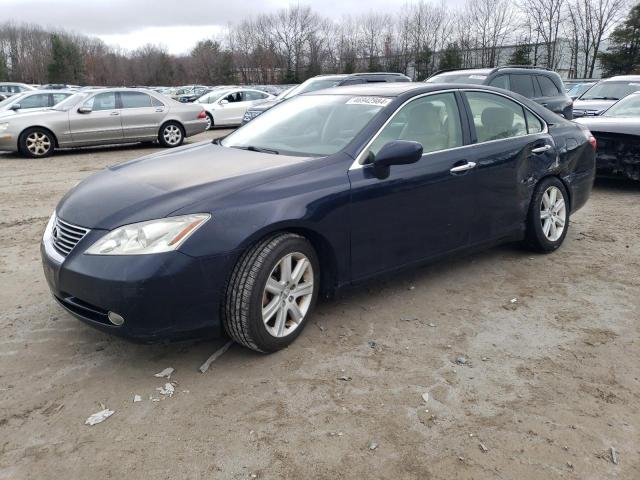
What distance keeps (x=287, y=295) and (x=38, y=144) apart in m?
10.4

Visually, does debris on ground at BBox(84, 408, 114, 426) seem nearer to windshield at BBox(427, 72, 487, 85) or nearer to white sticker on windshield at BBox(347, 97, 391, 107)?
white sticker on windshield at BBox(347, 97, 391, 107)

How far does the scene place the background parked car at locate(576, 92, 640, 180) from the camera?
754 cm

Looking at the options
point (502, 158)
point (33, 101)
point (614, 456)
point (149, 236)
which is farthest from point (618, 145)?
point (33, 101)

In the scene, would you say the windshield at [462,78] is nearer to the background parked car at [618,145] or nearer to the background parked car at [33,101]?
the background parked car at [618,145]

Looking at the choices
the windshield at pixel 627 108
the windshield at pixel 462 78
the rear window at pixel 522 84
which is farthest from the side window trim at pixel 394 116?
the rear window at pixel 522 84

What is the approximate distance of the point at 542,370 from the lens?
10.6 feet

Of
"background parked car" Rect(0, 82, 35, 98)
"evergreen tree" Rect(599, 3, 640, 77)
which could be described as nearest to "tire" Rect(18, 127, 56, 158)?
"background parked car" Rect(0, 82, 35, 98)

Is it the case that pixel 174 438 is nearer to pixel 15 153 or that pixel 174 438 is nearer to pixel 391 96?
pixel 391 96

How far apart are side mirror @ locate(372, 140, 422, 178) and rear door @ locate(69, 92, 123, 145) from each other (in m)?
10.2

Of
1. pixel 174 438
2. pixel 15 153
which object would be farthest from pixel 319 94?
pixel 15 153

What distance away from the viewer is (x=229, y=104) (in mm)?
19172

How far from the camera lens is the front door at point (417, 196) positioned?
12.0 feet

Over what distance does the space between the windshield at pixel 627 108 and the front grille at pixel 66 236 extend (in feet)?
26.3

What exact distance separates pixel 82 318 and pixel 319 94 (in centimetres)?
262
